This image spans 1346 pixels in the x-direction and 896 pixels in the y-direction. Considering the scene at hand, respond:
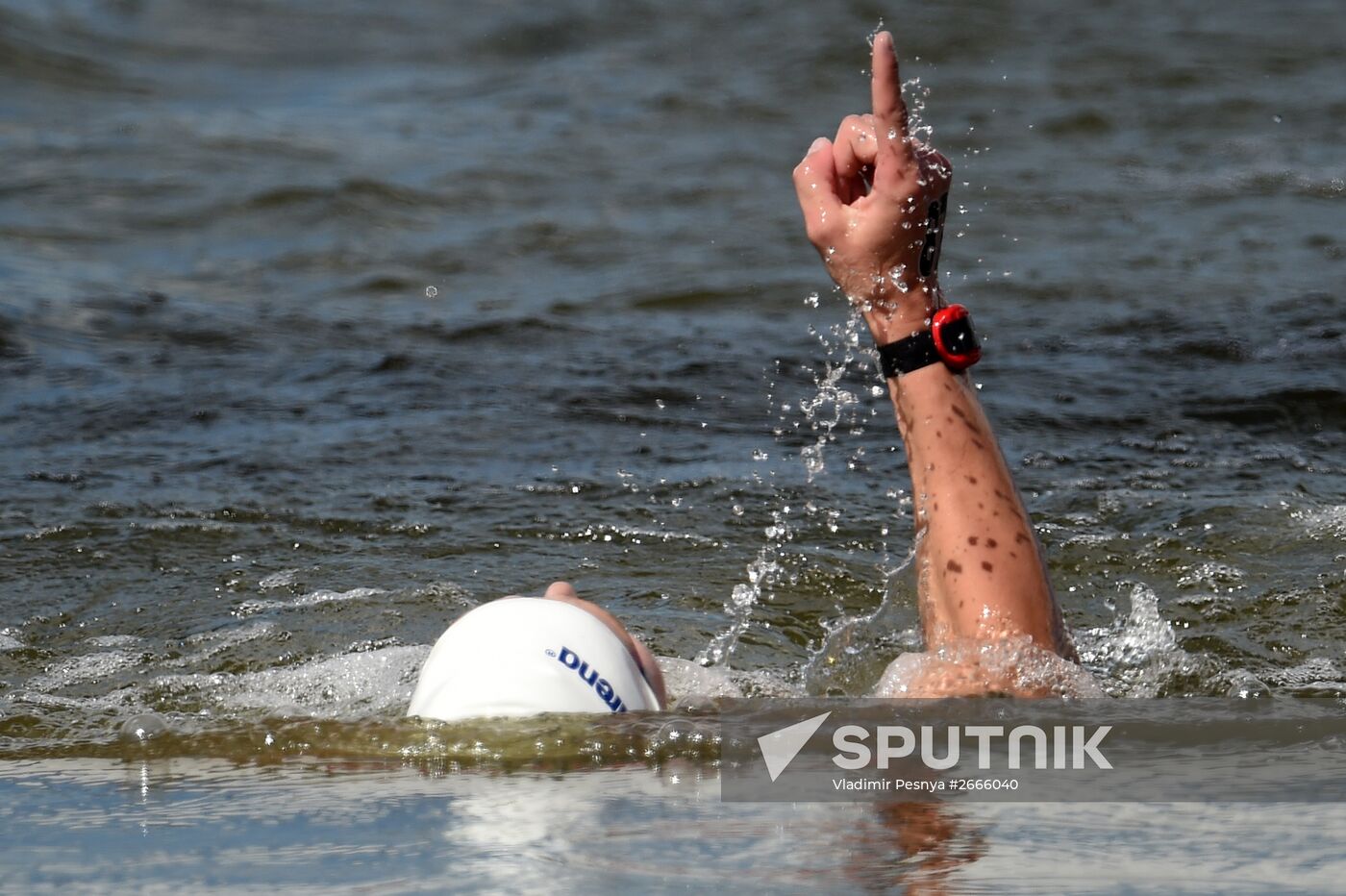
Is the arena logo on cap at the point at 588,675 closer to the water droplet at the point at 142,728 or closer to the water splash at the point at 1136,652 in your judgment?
the water droplet at the point at 142,728

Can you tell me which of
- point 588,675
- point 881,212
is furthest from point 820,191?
point 588,675

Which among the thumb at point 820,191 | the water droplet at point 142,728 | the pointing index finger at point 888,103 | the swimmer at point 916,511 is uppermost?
the pointing index finger at point 888,103

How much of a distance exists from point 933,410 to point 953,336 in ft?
0.51

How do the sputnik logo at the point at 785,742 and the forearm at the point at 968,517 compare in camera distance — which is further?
the forearm at the point at 968,517

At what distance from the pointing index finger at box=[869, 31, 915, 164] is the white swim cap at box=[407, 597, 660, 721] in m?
1.13

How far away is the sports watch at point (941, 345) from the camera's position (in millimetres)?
3666

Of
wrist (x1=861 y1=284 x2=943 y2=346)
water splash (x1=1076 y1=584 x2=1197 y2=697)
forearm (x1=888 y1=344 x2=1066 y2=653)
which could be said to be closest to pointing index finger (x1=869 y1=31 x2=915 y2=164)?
wrist (x1=861 y1=284 x2=943 y2=346)

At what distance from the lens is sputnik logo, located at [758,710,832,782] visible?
350cm

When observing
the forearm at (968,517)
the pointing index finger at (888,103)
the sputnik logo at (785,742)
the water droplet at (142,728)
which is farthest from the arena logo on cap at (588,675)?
the pointing index finger at (888,103)

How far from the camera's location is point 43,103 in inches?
599

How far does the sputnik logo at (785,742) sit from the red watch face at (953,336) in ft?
2.67

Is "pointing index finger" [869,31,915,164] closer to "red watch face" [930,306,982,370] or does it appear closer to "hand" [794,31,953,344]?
"hand" [794,31,953,344]

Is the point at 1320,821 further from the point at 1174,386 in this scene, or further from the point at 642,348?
the point at 642,348

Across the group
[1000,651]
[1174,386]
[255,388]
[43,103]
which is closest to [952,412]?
[1000,651]
